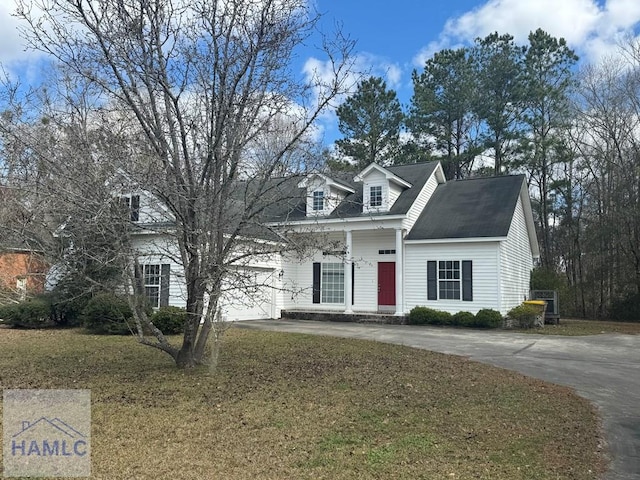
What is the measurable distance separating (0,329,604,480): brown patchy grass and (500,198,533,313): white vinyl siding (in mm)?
9550

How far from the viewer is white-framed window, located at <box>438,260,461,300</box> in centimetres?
1883

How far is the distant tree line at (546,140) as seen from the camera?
25562 millimetres

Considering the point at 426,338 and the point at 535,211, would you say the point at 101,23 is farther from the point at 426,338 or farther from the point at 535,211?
the point at 535,211

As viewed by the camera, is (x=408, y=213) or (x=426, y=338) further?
(x=408, y=213)

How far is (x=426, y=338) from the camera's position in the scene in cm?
1428

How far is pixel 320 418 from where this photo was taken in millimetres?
5820

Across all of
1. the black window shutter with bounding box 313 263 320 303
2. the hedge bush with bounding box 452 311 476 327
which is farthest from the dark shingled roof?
the black window shutter with bounding box 313 263 320 303

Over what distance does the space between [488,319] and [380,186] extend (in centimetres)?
693

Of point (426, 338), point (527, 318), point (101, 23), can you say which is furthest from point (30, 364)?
point (527, 318)

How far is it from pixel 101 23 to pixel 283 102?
9.40ft

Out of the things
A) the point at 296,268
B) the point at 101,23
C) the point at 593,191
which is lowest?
the point at 296,268

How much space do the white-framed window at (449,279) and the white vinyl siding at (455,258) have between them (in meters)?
0.18

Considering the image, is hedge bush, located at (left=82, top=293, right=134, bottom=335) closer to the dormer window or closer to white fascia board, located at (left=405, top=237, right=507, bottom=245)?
the dormer window

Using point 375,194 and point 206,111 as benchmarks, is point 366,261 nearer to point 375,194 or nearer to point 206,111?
point 375,194
